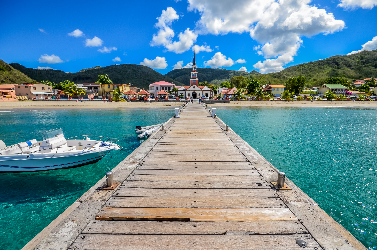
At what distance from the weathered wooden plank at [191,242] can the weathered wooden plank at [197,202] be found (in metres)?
0.92

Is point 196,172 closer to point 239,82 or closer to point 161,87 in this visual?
point 161,87

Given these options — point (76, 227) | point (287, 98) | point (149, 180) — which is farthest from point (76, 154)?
point (287, 98)

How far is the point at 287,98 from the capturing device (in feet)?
241

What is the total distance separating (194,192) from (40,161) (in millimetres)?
10685

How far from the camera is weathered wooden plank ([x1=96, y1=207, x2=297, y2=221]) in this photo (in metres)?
3.88

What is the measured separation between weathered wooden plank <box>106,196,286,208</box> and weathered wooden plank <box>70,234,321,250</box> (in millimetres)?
923

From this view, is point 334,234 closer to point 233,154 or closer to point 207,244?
point 207,244

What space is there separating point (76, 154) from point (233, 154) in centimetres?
911

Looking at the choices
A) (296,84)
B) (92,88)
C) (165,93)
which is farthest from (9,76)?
(296,84)

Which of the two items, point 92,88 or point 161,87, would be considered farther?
point 161,87

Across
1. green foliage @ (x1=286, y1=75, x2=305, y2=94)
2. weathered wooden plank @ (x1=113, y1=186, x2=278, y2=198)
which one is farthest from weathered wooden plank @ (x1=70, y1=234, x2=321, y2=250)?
green foliage @ (x1=286, y1=75, x2=305, y2=94)

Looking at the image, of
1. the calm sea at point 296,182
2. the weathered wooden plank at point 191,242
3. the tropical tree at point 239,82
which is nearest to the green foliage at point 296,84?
the tropical tree at point 239,82

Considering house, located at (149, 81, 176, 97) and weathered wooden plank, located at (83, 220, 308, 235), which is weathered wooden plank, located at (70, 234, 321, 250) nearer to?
weathered wooden plank, located at (83, 220, 308, 235)

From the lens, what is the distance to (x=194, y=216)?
3945mm
